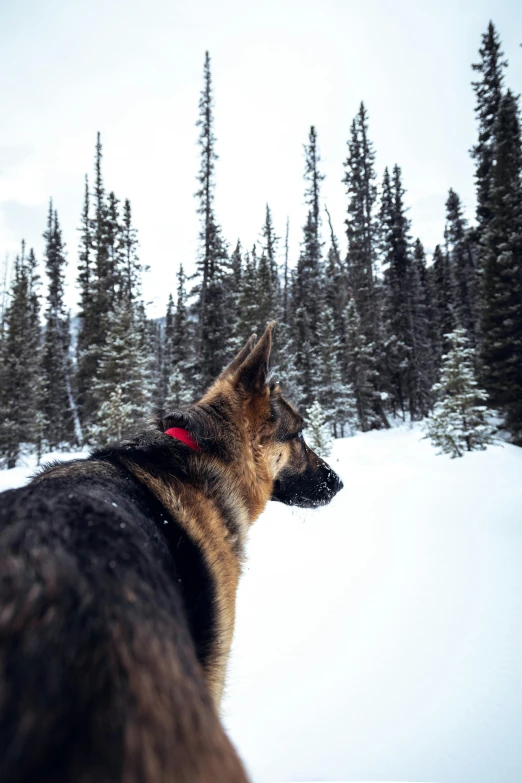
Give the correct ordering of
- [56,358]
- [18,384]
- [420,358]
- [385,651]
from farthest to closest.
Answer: [56,358] < [420,358] < [18,384] < [385,651]

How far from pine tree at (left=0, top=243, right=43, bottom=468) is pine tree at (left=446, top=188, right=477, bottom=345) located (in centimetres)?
2885

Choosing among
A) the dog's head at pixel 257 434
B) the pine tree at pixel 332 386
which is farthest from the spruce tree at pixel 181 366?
the dog's head at pixel 257 434

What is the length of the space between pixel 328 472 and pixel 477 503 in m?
4.10

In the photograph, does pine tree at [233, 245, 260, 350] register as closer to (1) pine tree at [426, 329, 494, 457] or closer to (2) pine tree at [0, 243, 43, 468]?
(1) pine tree at [426, 329, 494, 457]

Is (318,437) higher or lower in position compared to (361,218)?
lower

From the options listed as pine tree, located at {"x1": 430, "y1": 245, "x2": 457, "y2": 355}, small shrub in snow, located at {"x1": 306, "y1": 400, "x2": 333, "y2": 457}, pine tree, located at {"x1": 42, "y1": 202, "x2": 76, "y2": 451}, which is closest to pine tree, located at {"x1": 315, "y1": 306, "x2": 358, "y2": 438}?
small shrub in snow, located at {"x1": 306, "y1": 400, "x2": 333, "y2": 457}

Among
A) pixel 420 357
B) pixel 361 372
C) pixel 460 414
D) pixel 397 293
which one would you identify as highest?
pixel 397 293

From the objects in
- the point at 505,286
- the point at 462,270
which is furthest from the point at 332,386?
the point at 462,270

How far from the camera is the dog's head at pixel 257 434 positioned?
7.35 feet

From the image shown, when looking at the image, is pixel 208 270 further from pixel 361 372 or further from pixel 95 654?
pixel 95 654

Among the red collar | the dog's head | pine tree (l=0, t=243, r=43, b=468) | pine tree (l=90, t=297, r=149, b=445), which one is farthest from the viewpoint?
pine tree (l=0, t=243, r=43, b=468)

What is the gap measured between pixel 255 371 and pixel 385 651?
2572mm

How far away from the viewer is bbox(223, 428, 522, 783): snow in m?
2.29

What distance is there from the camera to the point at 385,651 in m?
3.10
